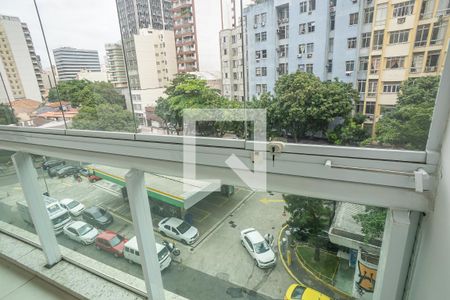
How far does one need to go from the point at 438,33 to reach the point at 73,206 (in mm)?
2336

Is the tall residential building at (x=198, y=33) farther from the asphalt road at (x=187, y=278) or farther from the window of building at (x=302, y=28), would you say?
the asphalt road at (x=187, y=278)

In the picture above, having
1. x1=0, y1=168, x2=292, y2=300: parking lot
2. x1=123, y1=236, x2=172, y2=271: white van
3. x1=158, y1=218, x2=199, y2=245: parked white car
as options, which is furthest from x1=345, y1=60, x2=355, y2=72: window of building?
x1=158, y1=218, x2=199, y2=245: parked white car

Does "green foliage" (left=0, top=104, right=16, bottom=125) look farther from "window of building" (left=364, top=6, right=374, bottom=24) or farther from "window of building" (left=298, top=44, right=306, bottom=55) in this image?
"window of building" (left=364, top=6, right=374, bottom=24)

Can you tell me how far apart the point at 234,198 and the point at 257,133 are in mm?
871

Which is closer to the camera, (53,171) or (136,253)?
(136,253)

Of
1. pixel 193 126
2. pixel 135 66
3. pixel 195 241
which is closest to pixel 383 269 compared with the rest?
pixel 193 126

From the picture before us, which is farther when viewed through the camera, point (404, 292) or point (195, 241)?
point (195, 241)

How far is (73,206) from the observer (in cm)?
192

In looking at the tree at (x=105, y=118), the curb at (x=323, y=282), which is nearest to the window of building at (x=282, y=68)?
the tree at (x=105, y=118)

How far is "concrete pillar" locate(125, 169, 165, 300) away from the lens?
101 cm

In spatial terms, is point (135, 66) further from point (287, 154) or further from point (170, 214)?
point (170, 214)

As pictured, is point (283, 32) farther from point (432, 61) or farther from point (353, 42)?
point (432, 61)

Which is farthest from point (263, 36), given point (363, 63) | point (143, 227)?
point (143, 227)

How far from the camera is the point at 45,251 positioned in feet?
5.02
